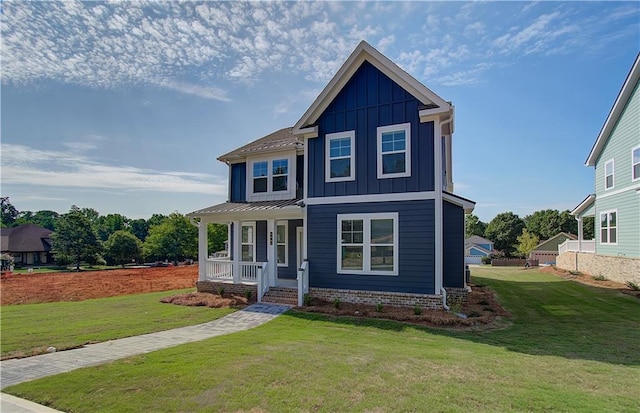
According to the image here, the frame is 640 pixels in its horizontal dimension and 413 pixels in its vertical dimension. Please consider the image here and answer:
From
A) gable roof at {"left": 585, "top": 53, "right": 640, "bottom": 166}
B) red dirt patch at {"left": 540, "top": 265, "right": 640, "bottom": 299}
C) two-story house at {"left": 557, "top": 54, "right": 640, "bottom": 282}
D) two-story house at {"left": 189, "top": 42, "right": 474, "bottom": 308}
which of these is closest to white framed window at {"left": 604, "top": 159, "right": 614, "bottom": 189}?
two-story house at {"left": 557, "top": 54, "right": 640, "bottom": 282}

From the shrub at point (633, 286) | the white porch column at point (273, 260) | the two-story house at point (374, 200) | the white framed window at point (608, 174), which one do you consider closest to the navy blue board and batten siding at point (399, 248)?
the two-story house at point (374, 200)

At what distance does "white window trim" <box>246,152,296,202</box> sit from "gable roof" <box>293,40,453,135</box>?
7.74 feet

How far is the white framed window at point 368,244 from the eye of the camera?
39.9 feet

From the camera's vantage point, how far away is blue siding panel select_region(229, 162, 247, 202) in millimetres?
17719

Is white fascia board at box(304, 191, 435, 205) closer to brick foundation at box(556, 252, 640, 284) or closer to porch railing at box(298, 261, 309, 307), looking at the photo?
porch railing at box(298, 261, 309, 307)

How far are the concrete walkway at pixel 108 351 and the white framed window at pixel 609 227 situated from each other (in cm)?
1984

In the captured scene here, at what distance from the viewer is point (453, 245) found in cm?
1287

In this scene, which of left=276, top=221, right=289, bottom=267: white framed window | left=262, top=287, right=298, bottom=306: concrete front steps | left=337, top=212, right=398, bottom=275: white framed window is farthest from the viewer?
left=276, top=221, right=289, bottom=267: white framed window

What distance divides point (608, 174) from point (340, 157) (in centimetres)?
1753

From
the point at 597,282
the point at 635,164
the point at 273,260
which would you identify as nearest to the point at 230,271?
the point at 273,260

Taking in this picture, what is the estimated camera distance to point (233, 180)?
18156 mm

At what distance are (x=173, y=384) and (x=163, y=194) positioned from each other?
28930 mm

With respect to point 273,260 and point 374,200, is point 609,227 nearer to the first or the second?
point 374,200

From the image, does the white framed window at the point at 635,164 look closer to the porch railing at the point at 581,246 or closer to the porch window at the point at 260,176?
the porch railing at the point at 581,246
